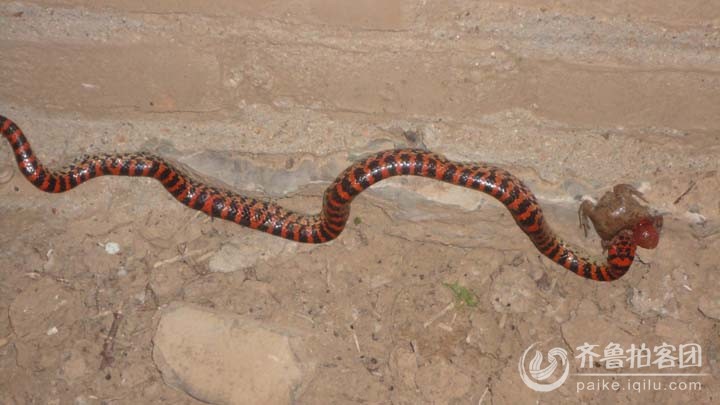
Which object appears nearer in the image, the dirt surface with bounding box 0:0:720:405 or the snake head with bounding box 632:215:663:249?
the dirt surface with bounding box 0:0:720:405

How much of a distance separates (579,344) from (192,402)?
3.09 metres

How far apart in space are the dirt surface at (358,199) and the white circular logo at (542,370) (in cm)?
6

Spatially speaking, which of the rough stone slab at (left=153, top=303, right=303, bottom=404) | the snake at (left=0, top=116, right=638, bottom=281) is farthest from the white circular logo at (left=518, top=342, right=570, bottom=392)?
the rough stone slab at (left=153, top=303, right=303, bottom=404)

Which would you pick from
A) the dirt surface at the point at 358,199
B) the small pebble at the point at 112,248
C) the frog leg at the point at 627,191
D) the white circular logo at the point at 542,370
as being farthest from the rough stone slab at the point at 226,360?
the frog leg at the point at 627,191

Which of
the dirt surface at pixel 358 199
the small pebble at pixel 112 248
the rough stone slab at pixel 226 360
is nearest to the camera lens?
the dirt surface at pixel 358 199

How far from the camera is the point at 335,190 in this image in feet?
15.3

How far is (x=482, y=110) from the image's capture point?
4418 millimetres

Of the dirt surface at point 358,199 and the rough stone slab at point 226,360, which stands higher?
the dirt surface at point 358,199

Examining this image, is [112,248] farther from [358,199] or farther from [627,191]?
[627,191]

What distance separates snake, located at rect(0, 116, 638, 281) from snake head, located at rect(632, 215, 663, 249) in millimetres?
43

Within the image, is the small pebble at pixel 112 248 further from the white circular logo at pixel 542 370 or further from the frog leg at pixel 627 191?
the frog leg at pixel 627 191

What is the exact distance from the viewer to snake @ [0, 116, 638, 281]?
458 cm

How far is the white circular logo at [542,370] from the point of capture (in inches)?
183

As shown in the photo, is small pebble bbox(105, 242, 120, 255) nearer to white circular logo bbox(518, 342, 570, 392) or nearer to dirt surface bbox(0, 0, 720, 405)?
dirt surface bbox(0, 0, 720, 405)
